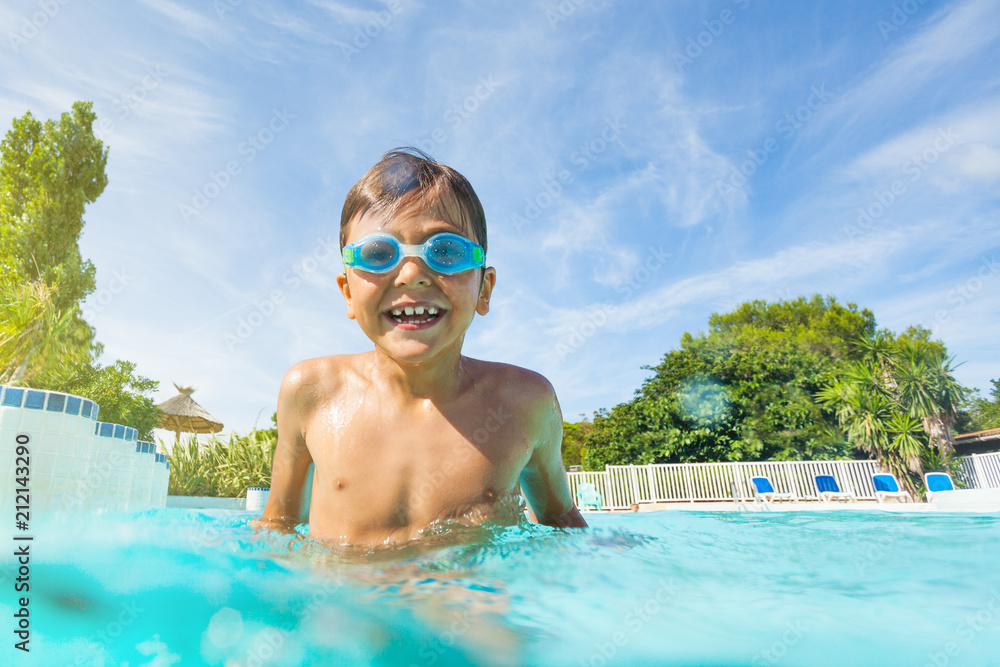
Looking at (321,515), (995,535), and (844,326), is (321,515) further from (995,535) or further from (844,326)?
(844,326)

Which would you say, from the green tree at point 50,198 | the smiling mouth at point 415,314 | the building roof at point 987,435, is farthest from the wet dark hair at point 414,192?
the building roof at point 987,435

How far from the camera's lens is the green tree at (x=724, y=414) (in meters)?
17.3

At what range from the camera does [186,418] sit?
62.7 feet

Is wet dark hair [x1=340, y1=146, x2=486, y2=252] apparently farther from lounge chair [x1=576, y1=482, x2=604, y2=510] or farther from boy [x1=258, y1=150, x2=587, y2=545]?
lounge chair [x1=576, y1=482, x2=604, y2=510]

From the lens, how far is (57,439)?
2.54 m

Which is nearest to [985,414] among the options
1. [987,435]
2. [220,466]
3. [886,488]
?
[987,435]

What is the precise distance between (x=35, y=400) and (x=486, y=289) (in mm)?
2182

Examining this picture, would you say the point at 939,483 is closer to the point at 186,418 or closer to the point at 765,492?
the point at 765,492

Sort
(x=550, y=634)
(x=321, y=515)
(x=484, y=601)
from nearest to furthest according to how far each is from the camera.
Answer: (x=550, y=634) < (x=484, y=601) < (x=321, y=515)

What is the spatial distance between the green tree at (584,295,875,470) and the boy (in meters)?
16.6

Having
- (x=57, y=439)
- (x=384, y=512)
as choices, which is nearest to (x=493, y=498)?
(x=384, y=512)

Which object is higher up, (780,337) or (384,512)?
(780,337)

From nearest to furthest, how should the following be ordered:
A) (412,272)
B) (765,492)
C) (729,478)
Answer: (412,272)
(765,492)
(729,478)

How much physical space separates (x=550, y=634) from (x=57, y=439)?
8.63 feet
